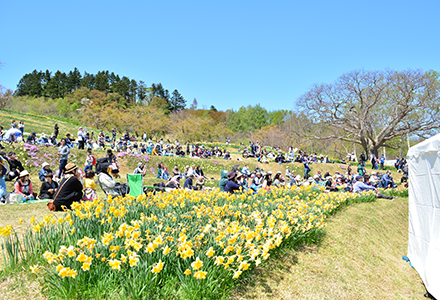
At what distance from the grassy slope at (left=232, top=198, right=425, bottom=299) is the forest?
20.0 ft

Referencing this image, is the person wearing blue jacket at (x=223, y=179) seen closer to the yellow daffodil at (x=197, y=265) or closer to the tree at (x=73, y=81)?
the yellow daffodil at (x=197, y=265)

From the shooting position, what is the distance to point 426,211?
5.03 m

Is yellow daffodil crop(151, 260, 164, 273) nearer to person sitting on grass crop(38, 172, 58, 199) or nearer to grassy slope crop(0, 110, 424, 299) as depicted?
grassy slope crop(0, 110, 424, 299)

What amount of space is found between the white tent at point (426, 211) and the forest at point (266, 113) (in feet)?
22.5

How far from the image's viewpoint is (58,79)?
218 feet

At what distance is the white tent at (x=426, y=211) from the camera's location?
4.54 metres

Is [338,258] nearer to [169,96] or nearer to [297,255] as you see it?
[297,255]

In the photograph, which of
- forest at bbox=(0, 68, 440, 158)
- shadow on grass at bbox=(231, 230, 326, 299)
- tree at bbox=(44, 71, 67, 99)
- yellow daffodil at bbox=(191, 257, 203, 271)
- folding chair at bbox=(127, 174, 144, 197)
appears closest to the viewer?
yellow daffodil at bbox=(191, 257, 203, 271)

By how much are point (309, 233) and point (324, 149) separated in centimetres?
5443

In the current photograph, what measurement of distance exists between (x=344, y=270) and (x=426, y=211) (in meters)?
1.81

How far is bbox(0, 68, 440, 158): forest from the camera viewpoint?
31.3 m

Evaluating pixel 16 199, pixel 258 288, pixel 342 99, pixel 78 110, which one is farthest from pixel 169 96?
pixel 258 288

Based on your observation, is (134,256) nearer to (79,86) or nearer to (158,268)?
(158,268)

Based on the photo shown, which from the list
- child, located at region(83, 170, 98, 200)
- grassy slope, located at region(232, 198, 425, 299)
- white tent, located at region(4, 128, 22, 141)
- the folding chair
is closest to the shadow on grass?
grassy slope, located at region(232, 198, 425, 299)
